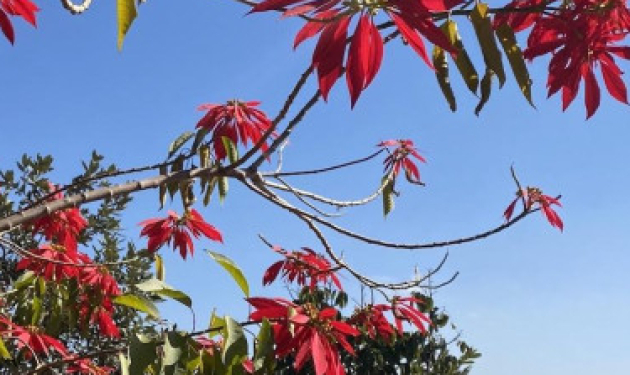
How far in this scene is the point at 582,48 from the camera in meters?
1.12

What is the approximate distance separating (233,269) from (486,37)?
2.27 ft

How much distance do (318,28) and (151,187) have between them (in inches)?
29.4

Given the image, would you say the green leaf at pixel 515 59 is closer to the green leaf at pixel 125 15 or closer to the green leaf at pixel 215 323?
the green leaf at pixel 125 15

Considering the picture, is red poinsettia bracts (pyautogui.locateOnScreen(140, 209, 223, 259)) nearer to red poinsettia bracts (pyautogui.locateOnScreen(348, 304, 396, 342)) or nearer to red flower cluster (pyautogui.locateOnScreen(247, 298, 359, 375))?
red poinsettia bracts (pyautogui.locateOnScreen(348, 304, 396, 342))

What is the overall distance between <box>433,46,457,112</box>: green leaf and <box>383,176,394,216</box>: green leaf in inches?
37.1

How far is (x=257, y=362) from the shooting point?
1.34 metres

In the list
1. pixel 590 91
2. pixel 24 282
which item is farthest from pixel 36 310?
pixel 590 91

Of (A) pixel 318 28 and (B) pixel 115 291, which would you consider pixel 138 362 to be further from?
(B) pixel 115 291

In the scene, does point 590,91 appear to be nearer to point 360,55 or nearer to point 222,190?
point 360,55

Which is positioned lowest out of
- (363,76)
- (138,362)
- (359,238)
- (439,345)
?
(138,362)

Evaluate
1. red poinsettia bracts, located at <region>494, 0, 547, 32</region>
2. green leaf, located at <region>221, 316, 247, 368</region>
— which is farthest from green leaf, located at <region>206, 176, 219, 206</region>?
red poinsettia bracts, located at <region>494, 0, 547, 32</region>

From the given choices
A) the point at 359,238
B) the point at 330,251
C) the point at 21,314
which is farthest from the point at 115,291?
the point at 359,238

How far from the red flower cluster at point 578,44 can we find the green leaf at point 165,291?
0.73 meters

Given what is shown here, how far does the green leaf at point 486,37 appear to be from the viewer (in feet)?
3.04
